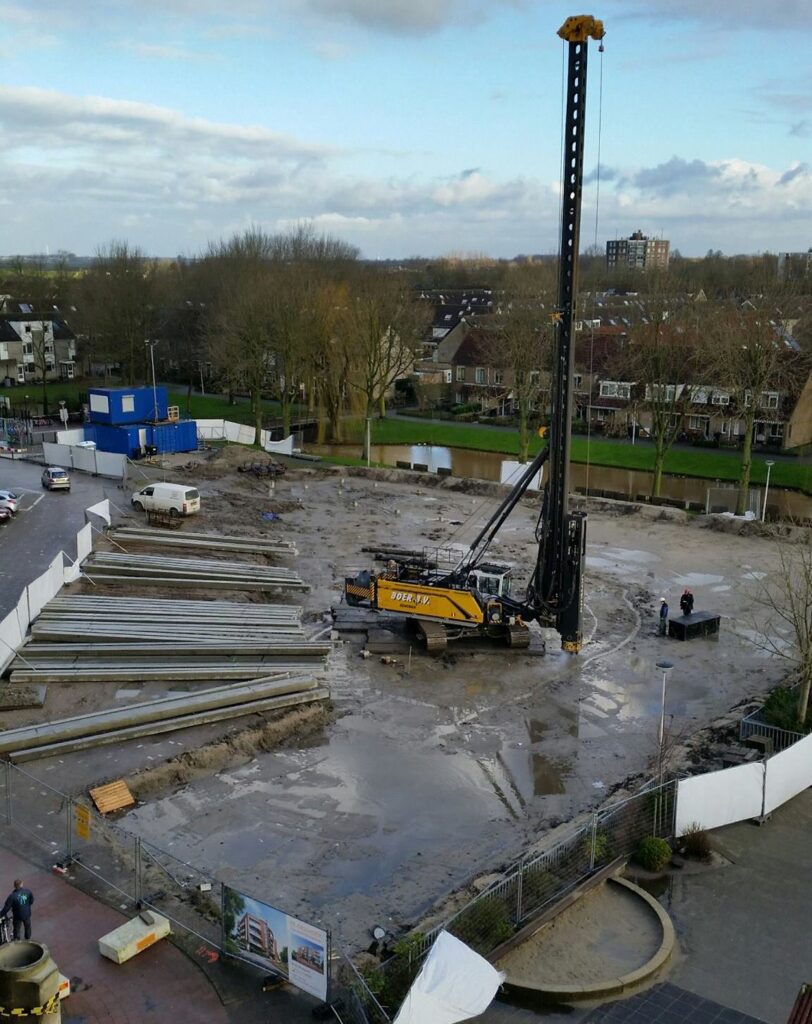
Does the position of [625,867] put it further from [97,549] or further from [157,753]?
[97,549]

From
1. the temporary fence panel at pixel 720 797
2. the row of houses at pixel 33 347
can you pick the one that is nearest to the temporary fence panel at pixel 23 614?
the temporary fence panel at pixel 720 797

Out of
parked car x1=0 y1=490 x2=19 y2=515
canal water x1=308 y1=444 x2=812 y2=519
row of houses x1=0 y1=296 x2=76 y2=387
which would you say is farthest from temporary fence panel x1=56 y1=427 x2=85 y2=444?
row of houses x1=0 y1=296 x2=76 y2=387

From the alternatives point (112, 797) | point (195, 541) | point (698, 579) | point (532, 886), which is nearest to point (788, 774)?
point (532, 886)

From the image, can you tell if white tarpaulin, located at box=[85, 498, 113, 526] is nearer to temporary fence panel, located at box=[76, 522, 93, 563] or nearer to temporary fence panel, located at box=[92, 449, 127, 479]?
temporary fence panel, located at box=[76, 522, 93, 563]

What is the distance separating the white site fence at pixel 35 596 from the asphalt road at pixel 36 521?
52.2 inches

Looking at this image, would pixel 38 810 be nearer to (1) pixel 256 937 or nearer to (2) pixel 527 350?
(1) pixel 256 937

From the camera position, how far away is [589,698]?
2642cm

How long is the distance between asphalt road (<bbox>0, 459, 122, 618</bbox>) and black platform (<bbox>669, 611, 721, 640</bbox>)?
2070 cm

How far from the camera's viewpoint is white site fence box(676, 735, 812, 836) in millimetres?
18719

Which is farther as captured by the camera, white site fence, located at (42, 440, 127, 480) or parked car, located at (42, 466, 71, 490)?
white site fence, located at (42, 440, 127, 480)

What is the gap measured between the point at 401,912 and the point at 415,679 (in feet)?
36.3

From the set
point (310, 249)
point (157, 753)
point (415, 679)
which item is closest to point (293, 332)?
point (310, 249)

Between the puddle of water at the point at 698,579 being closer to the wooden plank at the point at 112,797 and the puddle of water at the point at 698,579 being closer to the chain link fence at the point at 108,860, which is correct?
the wooden plank at the point at 112,797

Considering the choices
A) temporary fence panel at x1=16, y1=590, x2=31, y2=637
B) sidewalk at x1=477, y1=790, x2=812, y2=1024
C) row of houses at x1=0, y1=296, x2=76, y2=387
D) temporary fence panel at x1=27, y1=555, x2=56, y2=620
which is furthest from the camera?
row of houses at x1=0, y1=296, x2=76, y2=387
